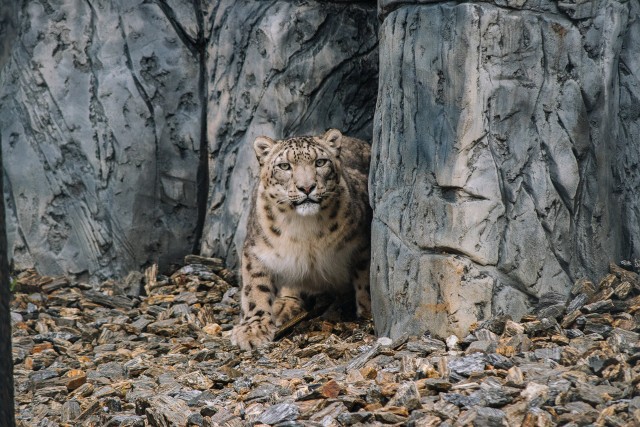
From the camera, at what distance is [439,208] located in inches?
232

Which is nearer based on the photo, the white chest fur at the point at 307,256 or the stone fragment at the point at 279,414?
the stone fragment at the point at 279,414

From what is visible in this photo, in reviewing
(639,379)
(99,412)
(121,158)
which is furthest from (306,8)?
(639,379)

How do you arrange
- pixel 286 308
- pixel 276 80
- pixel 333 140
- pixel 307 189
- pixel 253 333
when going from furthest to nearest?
pixel 276 80
pixel 286 308
pixel 333 140
pixel 253 333
pixel 307 189

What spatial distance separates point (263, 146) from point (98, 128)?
1918 millimetres

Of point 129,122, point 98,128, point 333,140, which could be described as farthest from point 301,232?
point 98,128

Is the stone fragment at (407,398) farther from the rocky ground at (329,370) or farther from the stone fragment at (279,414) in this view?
the stone fragment at (279,414)

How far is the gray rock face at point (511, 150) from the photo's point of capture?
5.70 meters

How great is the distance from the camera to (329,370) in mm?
5809

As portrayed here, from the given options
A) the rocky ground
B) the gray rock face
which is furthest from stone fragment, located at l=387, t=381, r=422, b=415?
the gray rock face

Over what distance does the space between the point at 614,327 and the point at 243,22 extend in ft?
14.6

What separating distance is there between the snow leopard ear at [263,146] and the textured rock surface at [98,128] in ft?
5.00

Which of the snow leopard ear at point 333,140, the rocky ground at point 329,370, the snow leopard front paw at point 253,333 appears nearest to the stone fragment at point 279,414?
the rocky ground at point 329,370

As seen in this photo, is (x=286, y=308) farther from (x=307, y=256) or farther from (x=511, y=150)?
(x=511, y=150)

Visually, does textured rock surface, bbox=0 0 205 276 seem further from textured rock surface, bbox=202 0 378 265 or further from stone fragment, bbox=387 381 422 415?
stone fragment, bbox=387 381 422 415
